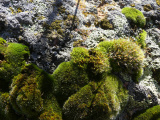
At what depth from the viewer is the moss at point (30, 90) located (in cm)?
344

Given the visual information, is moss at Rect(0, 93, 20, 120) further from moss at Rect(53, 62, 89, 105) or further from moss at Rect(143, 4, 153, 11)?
moss at Rect(143, 4, 153, 11)

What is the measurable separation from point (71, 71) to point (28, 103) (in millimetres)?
1464

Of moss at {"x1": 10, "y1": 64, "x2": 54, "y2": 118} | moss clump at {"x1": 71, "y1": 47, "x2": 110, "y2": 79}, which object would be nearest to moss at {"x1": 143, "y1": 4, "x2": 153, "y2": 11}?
moss clump at {"x1": 71, "y1": 47, "x2": 110, "y2": 79}

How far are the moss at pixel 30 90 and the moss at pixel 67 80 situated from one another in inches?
9.3

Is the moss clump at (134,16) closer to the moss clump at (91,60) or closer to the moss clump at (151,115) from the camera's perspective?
the moss clump at (91,60)

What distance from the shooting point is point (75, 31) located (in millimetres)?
4742

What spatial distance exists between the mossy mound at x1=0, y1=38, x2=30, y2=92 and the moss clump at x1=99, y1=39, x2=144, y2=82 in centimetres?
265

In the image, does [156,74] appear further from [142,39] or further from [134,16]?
[134,16]

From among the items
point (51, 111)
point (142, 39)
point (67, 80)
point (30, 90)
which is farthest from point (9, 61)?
point (142, 39)

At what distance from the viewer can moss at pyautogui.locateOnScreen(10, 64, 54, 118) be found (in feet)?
11.3

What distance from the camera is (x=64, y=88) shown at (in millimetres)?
3961

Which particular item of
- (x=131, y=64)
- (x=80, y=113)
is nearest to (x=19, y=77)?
(x=80, y=113)

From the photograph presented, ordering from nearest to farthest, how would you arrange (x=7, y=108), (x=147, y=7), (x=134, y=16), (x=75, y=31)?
(x=7, y=108)
(x=75, y=31)
(x=134, y=16)
(x=147, y=7)

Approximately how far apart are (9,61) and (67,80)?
1.74 m
